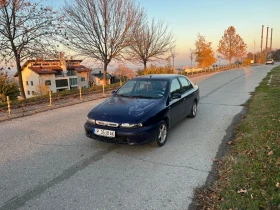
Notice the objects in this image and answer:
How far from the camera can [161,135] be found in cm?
450

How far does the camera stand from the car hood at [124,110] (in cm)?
399

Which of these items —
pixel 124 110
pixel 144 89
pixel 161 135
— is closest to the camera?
pixel 124 110

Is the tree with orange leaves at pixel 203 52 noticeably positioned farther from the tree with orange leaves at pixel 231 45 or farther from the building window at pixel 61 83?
the building window at pixel 61 83

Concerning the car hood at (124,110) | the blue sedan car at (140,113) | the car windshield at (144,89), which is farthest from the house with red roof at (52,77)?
the car hood at (124,110)

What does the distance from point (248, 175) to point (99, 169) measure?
7.97 ft

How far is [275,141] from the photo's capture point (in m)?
4.27

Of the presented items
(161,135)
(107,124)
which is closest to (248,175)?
(161,135)

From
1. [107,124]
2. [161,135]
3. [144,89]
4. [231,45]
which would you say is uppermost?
[231,45]

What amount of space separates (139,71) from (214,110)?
62.0ft

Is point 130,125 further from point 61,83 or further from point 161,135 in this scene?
point 61,83

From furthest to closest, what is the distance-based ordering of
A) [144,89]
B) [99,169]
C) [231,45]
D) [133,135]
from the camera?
[231,45]
[144,89]
[133,135]
[99,169]

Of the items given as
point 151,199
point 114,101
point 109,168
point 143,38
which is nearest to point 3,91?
point 143,38

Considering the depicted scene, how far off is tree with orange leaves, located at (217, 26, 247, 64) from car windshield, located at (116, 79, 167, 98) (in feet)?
141

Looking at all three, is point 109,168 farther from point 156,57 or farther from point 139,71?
point 139,71
